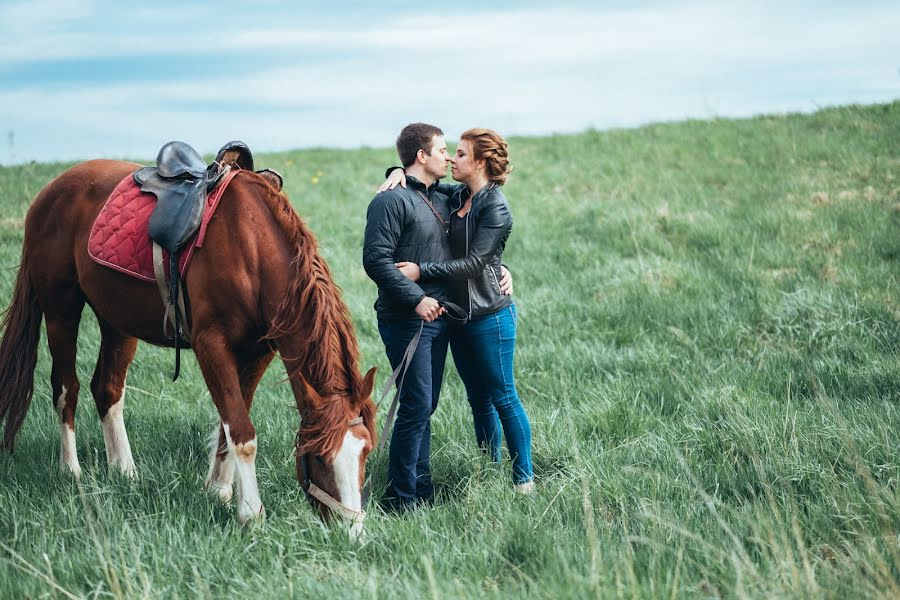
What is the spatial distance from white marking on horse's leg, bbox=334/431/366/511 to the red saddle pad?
147 cm

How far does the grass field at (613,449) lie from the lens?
2.60 metres

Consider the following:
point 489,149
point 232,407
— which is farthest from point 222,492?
point 489,149

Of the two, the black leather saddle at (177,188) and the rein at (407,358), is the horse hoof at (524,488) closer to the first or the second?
the rein at (407,358)

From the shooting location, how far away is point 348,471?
284cm

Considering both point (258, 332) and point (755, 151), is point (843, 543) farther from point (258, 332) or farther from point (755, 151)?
point (755, 151)

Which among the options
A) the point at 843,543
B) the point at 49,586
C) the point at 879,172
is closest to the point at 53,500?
the point at 49,586

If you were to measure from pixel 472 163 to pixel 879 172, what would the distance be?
8.46 metres

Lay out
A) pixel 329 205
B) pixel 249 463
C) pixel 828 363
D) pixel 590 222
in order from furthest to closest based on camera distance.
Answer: pixel 329 205 < pixel 590 222 < pixel 828 363 < pixel 249 463

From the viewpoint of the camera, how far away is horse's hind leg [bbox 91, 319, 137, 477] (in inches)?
163

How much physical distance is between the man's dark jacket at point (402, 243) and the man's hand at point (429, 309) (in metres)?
0.03

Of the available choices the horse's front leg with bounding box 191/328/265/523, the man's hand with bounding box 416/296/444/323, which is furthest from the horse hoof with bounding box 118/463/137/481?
the man's hand with bounding box 416/296/444/323

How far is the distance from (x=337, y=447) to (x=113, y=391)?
2.08 m

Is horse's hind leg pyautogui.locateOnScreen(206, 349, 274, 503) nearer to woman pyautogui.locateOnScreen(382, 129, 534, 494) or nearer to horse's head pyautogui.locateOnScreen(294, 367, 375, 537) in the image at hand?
horse's head pyautogui.locateOnScreen(294, 367, 375, 537)

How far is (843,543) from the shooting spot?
2.78 m
